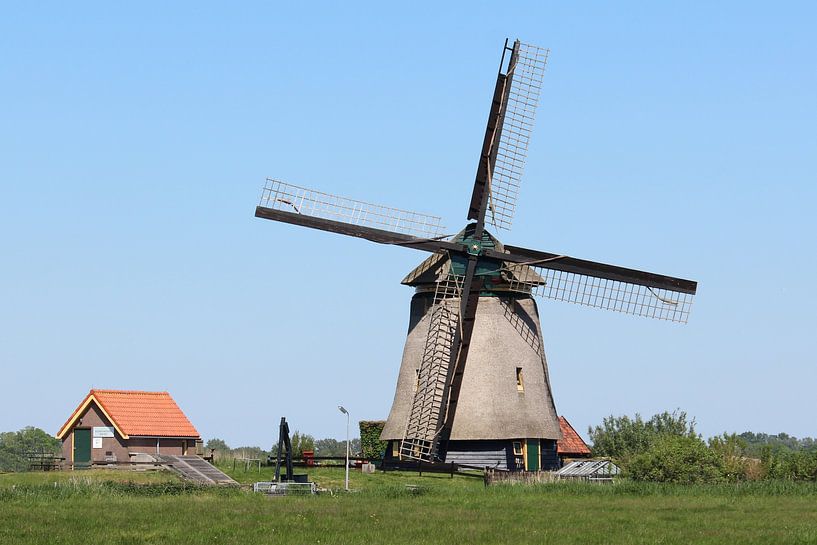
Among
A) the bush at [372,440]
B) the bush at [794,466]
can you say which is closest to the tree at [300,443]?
the bush at [372,440]

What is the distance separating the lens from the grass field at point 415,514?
27297 millimetres

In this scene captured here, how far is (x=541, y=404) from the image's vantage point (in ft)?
159

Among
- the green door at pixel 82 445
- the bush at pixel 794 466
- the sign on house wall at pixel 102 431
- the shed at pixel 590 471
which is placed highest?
the bush at pixel 794 466

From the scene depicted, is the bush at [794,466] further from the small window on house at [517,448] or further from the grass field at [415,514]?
the small window on house at [517,448]

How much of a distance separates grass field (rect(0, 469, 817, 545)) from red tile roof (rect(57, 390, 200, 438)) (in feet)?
25.5

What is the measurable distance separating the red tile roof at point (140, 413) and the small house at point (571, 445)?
55.6 feet

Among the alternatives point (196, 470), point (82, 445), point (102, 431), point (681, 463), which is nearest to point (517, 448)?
point (681, 463)

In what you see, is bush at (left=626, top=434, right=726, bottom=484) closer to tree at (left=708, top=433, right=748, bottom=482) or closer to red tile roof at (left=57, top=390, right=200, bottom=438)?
tree at (left=708, top=433, right=748, bottom=482)

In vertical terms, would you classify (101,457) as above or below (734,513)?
below

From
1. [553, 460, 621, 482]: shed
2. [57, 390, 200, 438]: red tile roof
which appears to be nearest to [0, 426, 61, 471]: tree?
[57, 390, 200, 438]: red tile roof

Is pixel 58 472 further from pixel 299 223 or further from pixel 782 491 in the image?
pixel 782 491

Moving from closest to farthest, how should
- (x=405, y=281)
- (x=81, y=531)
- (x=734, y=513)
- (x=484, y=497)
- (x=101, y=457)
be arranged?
1. (x=81, y=531)
2. (x=734, y=513)
3. (x=484, y=497)
4. (x=405, y=281)
5. (x=101, y=457)

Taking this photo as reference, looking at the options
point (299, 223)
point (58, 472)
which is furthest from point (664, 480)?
Answer: point (58, 472)

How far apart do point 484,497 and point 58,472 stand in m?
19.5
